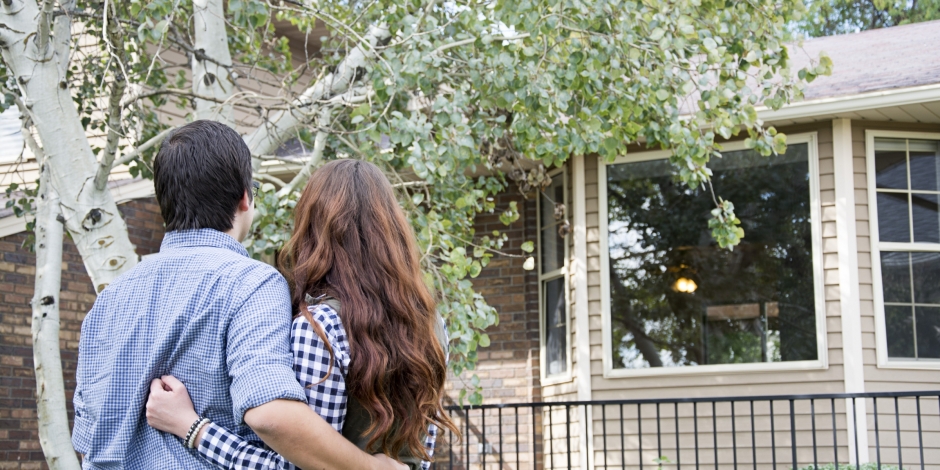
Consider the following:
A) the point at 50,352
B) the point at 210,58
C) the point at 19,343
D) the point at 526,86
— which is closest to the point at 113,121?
the point at 210,58

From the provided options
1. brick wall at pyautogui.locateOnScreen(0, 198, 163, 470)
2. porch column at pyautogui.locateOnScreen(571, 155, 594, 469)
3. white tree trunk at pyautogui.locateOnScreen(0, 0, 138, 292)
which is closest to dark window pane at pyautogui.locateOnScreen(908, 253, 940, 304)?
porch column at pyautogui.locateOnScreen(571, 155, 594, 469)

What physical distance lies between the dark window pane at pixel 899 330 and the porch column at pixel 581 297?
2230 millimetres

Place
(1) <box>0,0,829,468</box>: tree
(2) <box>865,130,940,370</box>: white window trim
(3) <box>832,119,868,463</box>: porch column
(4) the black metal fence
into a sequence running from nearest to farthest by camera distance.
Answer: (1) <box>0,0,829,468</box>: tree < (4) the black metal fence < (3) <box>832,119,868,463</box>: porch column < (2) <box>865,130,940,370</box>: white window trim

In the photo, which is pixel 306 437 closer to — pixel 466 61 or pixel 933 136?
pixel 466 61

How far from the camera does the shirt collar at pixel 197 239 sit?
178 centimetres

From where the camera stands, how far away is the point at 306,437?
5.10 ft

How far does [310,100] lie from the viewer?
4977mm

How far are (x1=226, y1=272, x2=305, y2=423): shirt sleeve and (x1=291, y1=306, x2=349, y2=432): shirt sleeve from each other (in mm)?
34

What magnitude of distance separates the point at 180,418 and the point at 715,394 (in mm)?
5957

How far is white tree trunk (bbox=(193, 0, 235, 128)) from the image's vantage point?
4.91 meters

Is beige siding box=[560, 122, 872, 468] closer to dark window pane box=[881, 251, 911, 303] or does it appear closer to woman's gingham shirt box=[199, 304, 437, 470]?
dark window pane box=[881, 251, 911, 303]

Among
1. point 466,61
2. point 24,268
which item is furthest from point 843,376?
point 24,268

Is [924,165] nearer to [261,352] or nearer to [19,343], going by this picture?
[261,352]

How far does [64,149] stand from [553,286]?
16.2 ft
